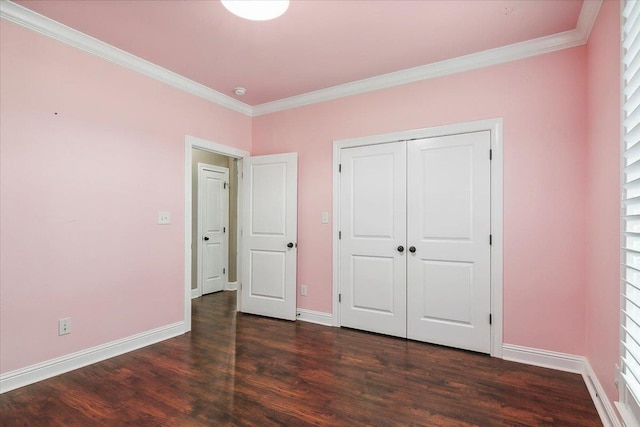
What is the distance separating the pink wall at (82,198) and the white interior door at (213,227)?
1.69 meters

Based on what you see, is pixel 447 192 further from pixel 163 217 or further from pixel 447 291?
pixel 163 217

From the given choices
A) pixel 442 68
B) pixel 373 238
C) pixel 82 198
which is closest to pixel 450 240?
pixel 373 238

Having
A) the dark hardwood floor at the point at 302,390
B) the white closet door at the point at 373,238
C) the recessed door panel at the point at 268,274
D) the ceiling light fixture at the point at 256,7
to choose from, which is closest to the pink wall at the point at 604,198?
the dark hardwood floor at the point at 302,390

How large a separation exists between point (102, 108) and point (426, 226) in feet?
10.4

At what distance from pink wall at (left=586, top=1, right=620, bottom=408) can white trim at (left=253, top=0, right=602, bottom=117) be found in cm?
13

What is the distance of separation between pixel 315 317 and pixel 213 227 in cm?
250

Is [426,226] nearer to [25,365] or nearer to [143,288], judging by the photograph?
[143,288]

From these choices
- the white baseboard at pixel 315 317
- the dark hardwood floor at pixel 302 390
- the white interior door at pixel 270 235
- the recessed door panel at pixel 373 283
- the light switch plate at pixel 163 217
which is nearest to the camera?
the dark hardwood floor at pixel 302 390

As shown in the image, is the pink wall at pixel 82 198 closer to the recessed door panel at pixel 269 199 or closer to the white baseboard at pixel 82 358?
the white baseboard at pixel 82 358

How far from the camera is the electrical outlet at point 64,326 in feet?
8.23

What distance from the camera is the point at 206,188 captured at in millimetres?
5180

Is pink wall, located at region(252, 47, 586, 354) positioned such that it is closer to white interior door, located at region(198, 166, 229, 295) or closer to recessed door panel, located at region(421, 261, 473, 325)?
recessed door panel, located at region(421, 261, 473, 325)

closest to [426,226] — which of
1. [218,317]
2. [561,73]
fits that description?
[561,73]

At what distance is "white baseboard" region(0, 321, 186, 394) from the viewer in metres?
2.26
